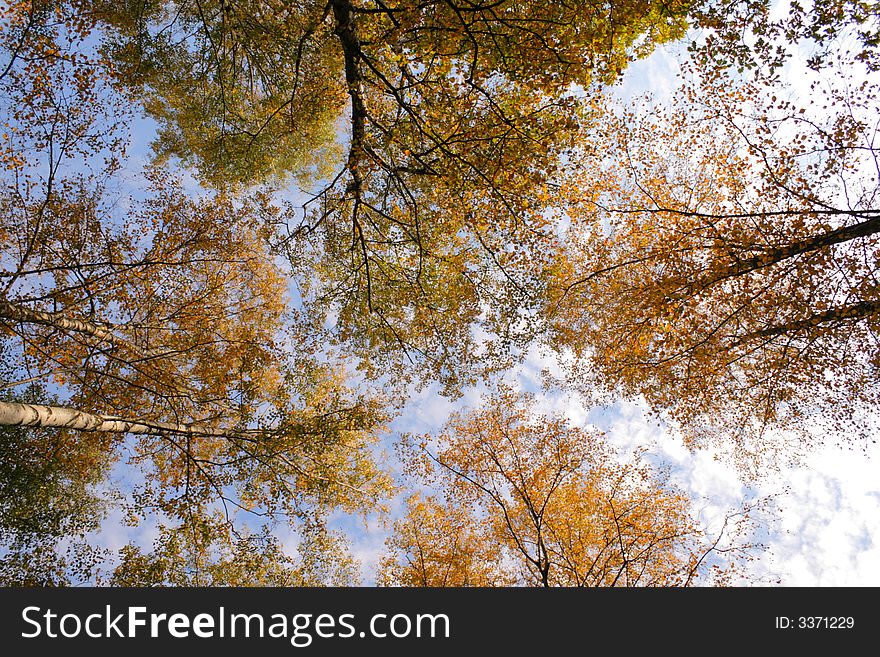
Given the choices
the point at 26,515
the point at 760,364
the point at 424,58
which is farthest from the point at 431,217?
the point at 26,515

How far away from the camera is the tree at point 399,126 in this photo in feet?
20.1

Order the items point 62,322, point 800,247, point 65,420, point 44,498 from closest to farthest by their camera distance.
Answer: point 65,420 → point 800,247 → point 62,322 → point 44,498

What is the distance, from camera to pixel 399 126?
7371mm

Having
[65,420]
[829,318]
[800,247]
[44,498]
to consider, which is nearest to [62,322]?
[65,420]

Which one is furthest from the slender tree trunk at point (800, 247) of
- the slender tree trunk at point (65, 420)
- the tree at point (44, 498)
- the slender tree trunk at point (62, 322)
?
the tree at point (44, 498)

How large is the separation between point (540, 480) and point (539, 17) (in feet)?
32.2

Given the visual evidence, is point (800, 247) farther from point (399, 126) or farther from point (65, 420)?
point (65, 420)

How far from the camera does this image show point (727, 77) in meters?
7.32

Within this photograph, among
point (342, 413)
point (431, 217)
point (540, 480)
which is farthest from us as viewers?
point (540, 480)

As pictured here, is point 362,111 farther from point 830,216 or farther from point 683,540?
point 683,540

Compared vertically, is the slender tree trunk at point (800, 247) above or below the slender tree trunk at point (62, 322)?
above

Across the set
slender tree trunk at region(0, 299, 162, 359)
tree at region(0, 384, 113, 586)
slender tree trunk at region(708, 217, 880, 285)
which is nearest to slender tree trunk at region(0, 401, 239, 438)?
slender tree trunk at region(0, 299, 162, 359)

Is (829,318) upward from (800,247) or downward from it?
downward

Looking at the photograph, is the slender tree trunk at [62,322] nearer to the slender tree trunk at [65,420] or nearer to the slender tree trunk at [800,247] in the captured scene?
the slender tree trunk at [65,420]
